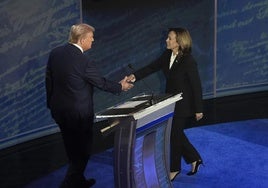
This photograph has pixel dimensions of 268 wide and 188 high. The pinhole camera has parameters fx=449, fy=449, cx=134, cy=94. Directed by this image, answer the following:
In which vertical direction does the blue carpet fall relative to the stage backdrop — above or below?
below

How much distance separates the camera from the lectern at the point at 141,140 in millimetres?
2994

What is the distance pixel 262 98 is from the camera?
7.96 m

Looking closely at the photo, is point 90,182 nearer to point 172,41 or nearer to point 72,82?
point 72,82

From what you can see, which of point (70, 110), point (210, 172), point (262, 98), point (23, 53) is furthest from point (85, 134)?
point (262, 98)

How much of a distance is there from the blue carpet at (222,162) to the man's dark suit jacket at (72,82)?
88 cm

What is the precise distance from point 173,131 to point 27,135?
2.23 m

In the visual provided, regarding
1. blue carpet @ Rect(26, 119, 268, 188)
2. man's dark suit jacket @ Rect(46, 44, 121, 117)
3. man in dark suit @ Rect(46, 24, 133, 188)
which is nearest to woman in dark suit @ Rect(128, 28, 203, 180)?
blue carpet @ Rect(26, 119, 268, 188)

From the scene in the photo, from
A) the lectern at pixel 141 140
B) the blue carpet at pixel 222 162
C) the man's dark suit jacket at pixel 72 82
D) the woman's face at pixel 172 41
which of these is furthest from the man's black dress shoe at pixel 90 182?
the woman's face at pixel 172 41

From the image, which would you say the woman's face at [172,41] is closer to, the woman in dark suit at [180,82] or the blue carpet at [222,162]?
the woman in dark suit at [180,82]

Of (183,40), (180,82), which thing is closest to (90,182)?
(180,82)

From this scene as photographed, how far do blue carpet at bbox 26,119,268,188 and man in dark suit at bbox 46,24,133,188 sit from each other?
0.53m

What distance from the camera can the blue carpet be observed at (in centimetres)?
438

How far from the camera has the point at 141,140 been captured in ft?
10.6

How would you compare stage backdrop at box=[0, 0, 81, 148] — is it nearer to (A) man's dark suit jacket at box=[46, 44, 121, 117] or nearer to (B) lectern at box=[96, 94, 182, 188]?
(A) man's dark suit jacket at box=[46, 44, 121, 117]
